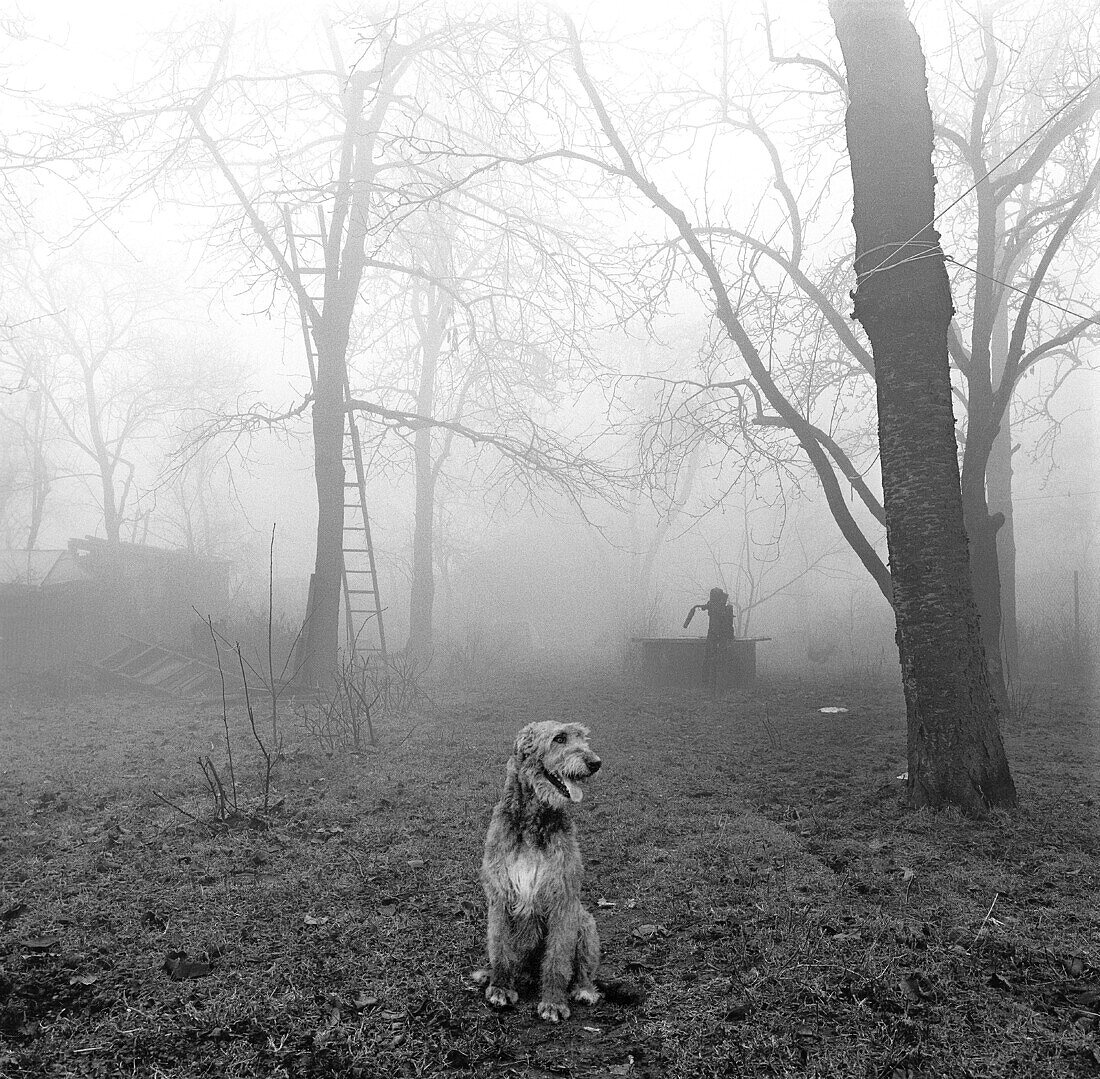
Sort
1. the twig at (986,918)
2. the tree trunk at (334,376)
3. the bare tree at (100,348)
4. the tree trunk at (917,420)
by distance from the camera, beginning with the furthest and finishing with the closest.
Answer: the bare tree at (100,348), the tree trunk at (334,376), the tree trunk at (917,420), the twig at (986,918)

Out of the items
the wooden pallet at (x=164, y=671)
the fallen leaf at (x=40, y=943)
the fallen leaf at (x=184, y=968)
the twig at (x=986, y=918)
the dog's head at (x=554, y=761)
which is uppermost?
the dog's head at (x=554, y=761)

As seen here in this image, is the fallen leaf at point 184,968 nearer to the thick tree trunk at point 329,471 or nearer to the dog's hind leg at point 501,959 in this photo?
the dog's hind leg at point 501,959

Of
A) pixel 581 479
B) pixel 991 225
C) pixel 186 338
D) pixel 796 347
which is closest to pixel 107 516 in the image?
pixel 186 338

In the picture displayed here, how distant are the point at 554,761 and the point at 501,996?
1.02 metres

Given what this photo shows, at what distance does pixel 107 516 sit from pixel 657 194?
24305 mm

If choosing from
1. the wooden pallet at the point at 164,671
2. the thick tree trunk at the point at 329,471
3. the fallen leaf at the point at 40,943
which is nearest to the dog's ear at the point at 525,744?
the fallen leaf at the point at 40,943

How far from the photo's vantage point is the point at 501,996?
3.29 meters

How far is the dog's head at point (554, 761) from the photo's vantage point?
3.00m

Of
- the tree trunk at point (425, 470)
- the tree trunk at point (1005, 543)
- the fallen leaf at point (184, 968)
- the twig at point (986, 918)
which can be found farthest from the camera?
the tree trunk at point (425, 470)

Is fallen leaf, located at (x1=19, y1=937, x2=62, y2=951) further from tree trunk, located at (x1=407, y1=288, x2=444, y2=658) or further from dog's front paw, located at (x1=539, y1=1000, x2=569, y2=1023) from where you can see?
tree trunk, located at (x1=407, y1=288, x2=444, y2=658)

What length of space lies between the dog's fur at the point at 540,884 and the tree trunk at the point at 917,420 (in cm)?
347

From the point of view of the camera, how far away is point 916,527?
5.83 metres

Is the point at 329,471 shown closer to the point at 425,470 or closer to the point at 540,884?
the point at 425,470

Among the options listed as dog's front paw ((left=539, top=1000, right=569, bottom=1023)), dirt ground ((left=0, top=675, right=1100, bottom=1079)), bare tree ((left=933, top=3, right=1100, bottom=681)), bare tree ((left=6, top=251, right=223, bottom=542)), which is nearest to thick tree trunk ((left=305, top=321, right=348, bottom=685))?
dirt ground ((left=0, top=675, right=1100, bottom=1079))
